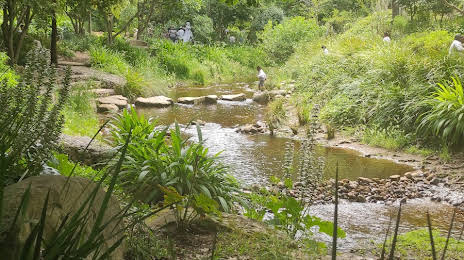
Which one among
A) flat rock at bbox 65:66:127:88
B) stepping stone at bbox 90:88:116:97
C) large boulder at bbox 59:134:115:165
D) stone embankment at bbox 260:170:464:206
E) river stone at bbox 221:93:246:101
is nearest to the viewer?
large boulder at bbox 59:134:115:165

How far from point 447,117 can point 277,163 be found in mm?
3157

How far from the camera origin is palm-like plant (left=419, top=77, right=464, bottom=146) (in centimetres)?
809

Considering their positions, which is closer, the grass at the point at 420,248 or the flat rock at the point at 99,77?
the grass at the point at 420,248

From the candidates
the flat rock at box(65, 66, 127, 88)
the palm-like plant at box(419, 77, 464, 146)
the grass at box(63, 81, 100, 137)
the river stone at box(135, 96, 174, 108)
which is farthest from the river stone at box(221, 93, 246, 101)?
the palm-like plant at box(419, 77, 464, 146)

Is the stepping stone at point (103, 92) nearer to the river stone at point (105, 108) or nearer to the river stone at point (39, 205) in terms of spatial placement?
the river stone at point (105, 108)

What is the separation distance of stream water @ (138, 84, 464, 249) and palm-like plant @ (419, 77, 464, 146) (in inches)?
39.0

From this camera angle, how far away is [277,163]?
8.01 m

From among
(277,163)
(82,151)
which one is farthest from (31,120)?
(277,163)

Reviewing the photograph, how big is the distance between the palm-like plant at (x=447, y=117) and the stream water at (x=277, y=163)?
990mm

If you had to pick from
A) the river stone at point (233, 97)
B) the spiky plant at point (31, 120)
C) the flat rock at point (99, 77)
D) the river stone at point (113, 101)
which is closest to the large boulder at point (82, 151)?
the spiky plant at point (31, 120)

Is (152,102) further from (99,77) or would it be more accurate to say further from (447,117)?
(447,117)

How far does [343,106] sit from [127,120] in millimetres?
6715

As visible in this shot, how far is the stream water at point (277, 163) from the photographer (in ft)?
17.5

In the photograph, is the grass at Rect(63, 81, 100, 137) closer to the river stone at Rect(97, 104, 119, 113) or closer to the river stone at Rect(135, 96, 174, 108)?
the river stone at Rect(97, 104, 119, 113)
